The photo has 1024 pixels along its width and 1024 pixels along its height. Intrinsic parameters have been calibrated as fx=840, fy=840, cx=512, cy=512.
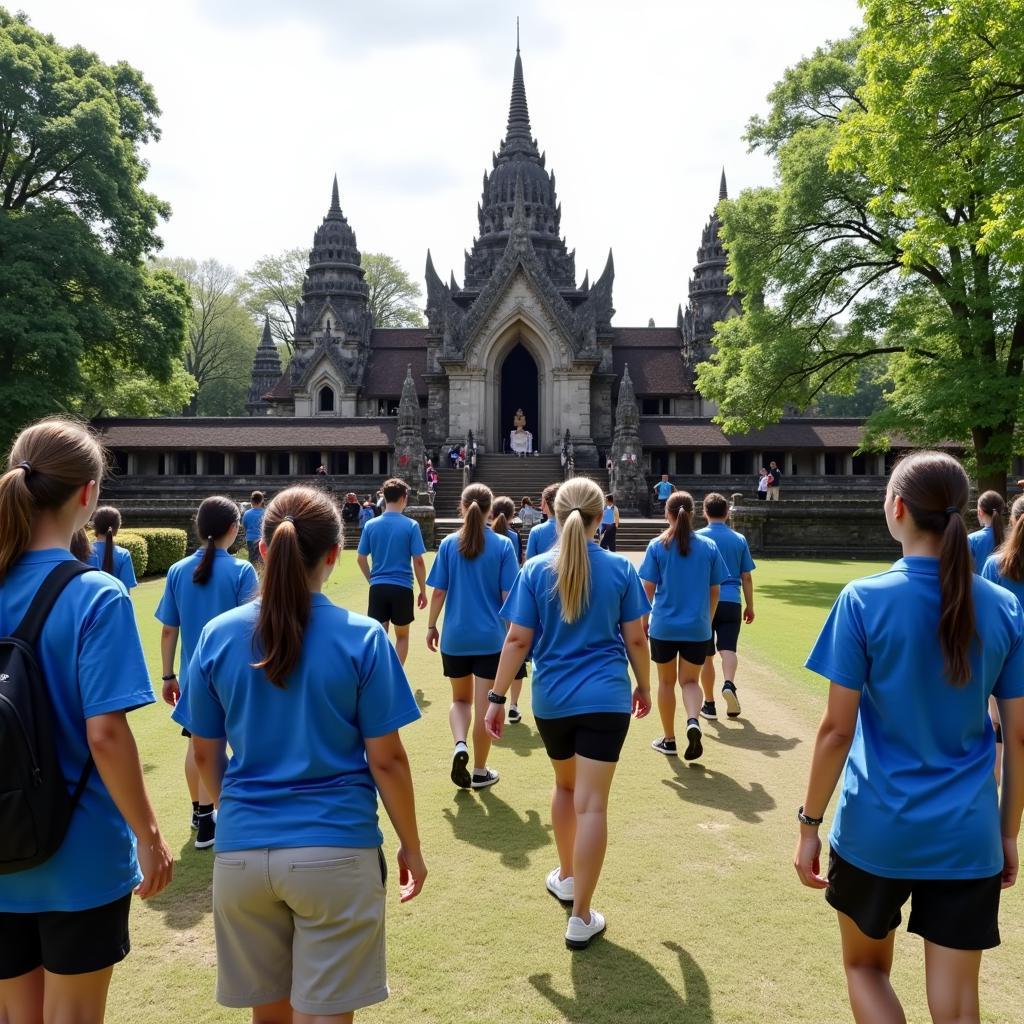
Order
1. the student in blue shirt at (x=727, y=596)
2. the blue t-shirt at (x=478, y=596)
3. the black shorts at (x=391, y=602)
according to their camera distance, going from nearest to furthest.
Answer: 1. the blue t-shirt at (x=478, y=596)
2. the student in blue shirt at (x=727, y=596)
3. the black shorts at (x=391, y=602)

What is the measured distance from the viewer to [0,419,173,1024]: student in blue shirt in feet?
8.11

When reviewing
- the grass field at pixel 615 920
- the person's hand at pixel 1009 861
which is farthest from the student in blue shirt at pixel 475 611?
the person's hand at pixel 1009 861

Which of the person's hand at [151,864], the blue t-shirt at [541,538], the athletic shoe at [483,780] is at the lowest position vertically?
the athletic shoe at [483,780]

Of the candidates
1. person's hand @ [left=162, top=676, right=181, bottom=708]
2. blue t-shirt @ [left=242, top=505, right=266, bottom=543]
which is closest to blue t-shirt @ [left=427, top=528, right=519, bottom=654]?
→ person's hand @ [left=162, top=676, right=181, bottom=708]

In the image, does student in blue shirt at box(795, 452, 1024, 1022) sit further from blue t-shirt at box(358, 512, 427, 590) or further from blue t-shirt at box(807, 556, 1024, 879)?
blue t-shirt at box(358, 512, 427, 590)

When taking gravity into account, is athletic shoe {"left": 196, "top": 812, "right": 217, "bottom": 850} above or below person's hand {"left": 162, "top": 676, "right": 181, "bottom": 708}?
below

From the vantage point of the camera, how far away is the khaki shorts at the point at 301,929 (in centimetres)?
246

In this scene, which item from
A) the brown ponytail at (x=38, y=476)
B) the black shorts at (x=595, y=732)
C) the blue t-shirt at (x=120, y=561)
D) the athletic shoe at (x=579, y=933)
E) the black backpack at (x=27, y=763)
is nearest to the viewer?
the black backpack at (x=27, y=763)

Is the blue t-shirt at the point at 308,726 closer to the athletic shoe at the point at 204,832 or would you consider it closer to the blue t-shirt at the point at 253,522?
the athletic shoe at the point at 204,832

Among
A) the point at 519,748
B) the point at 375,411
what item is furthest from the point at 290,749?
the point at 375,411

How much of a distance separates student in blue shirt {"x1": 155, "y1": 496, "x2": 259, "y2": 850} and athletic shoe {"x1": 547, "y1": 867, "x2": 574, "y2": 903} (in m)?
2.16

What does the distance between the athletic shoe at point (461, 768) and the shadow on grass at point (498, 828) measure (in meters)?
0.09

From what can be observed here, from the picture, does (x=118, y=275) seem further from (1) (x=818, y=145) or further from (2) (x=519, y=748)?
(2) (x=519, y=748)

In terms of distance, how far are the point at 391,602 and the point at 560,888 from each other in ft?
14.4
